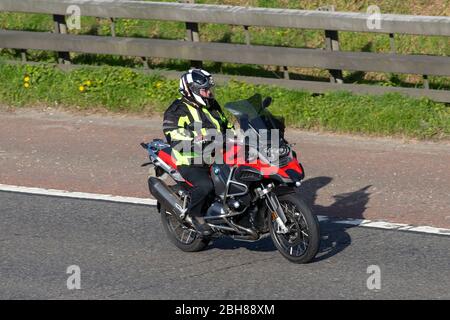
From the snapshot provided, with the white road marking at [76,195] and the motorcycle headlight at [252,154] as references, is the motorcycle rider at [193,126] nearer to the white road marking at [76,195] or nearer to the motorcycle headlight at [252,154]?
the motorcycle headlight at [252,154]

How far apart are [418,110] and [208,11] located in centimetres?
306

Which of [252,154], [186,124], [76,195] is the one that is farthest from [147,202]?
[252,154]

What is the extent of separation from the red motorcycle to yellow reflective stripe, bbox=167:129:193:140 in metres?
0.33

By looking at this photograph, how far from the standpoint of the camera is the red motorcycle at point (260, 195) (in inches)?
347

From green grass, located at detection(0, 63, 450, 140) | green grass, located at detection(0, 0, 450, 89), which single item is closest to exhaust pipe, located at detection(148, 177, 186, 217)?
green grass, located at detection(0, 63, 450, 140)

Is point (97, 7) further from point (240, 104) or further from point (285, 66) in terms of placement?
point (240, 104)

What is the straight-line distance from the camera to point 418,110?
13.1 m

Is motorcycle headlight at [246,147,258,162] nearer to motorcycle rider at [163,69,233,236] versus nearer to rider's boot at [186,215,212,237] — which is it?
motorcycle rider at [163,69,233,236]

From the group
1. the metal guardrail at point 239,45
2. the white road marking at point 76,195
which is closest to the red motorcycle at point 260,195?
the white road marking at point 76,195

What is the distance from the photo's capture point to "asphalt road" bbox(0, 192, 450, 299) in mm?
8609

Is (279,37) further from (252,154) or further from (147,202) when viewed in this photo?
(252,154)

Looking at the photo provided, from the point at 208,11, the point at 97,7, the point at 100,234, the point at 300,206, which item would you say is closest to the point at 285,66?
the point at 208,11

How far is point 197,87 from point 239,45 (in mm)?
5038

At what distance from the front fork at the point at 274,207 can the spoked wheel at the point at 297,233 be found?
35mm
